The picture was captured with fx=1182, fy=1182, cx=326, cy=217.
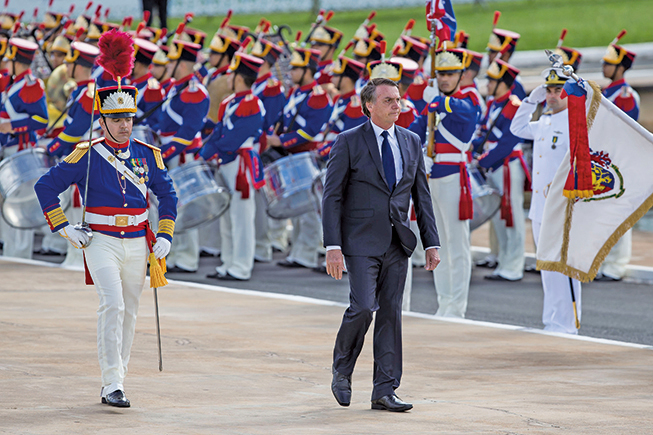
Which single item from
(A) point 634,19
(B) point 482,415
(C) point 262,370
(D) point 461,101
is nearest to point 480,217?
(D) point 461,101

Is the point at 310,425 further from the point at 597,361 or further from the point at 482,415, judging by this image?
the point at 597,361

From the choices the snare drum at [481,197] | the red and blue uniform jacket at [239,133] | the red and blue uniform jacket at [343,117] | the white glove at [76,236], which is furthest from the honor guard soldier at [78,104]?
the white glove at [76,236]

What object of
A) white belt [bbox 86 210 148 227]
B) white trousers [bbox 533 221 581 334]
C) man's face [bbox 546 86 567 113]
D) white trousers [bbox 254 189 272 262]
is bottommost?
white trousers [bbox 254 189 272 262]

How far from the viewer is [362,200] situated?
6.03m

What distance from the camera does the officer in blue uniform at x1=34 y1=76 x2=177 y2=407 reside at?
5953 millimetres

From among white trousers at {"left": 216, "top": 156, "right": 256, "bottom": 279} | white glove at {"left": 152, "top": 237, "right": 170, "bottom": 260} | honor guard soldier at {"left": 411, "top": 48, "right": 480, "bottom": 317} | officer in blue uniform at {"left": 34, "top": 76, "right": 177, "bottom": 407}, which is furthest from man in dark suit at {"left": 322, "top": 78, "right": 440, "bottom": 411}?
white trousers at {"left": 216, "top": 156, "right": 256, "bottom": 279}

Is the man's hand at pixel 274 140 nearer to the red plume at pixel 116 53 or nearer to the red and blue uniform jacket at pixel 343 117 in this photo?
the red and blue uniform jacket at pixel 343 117

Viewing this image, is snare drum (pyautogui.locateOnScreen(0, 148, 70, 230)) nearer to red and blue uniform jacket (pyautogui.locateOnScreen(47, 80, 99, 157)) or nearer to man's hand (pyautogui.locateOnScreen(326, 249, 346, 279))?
red and blue uniform jacket (pyautogui.locateOnScreen(47, 80, 99, 157))

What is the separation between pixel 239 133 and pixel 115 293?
5.15 meters

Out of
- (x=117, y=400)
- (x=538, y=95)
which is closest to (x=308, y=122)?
(x=538, y=95)

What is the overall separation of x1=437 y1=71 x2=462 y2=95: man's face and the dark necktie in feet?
10.3

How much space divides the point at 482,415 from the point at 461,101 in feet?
12.3

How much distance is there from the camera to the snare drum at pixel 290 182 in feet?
35.6

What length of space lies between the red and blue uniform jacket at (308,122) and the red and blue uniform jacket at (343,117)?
108 mm
